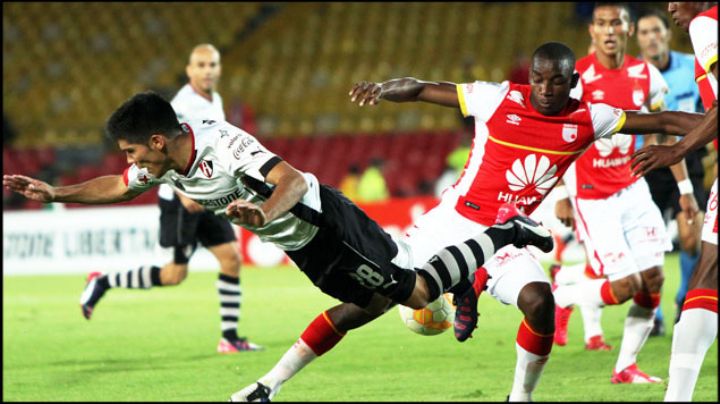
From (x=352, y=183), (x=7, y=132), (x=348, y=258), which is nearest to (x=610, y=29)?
(x=348, y=258)

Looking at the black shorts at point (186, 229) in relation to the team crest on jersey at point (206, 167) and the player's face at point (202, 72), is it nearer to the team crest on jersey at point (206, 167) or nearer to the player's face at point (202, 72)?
the player's face at point (202, 72)

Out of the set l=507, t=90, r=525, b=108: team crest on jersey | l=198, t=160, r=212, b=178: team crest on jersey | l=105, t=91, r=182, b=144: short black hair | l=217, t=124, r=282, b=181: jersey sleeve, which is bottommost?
l=198, t=160, r=212, b=178: team crest on jersey

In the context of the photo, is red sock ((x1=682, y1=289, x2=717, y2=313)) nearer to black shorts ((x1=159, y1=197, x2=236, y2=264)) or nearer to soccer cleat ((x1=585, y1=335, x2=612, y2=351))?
soccer cleat ((x1=585, y1=335, x2=612, y2=351))

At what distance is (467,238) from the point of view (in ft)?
18.9

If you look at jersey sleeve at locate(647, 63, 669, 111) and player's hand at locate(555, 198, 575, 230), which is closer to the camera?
jersey sleeve at locate(647, 63, 669, 111)

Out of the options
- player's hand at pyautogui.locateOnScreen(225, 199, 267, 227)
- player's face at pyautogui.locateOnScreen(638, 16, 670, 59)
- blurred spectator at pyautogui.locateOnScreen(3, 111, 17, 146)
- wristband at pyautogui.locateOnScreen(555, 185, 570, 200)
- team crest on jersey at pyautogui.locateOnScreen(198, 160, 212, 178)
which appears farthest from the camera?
blurred spectator at pyautogui.locateOnScreen(3, 111, 17, 146)

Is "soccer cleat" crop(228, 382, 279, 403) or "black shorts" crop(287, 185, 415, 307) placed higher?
"black shorts" crop(287, 185, 415, 307)

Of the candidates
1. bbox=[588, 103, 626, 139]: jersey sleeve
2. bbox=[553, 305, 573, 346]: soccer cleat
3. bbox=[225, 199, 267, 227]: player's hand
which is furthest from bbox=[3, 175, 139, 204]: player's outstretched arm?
bbox=[553, 305, 573, 346]: soccer cleat

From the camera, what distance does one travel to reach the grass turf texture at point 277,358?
6488 mm

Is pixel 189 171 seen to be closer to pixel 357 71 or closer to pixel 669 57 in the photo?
pixel 669 57

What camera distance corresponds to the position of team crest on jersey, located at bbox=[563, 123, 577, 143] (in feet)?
18.1

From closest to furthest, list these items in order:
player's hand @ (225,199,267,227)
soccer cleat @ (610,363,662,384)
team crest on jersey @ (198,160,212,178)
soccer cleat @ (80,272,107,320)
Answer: player's hand @ (225,199,267,227)
team crest on jersey @ (198,160,212,178)
soccer cleat @ (610,363,662,384)
soccer cleat @ (80,272,107,320)

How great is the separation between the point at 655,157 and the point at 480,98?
1.29 m

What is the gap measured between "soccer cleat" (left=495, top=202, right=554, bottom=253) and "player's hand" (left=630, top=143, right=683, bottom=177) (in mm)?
942
